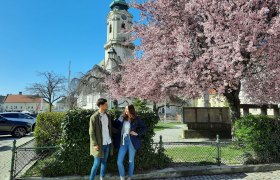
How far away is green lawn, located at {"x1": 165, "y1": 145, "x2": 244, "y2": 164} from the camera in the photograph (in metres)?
8.18

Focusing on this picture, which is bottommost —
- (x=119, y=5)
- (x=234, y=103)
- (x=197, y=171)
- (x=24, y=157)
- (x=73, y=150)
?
(x=197, y=171)

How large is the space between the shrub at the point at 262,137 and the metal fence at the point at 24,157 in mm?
5624

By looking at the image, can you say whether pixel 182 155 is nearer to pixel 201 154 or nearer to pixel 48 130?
pixel 201 154

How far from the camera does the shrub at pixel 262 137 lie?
7895 mm

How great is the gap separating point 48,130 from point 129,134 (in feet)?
13.0

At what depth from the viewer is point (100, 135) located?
5.92 meters

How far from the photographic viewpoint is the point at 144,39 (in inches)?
502

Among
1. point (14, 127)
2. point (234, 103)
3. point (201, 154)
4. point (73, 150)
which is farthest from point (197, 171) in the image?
point (14, 127)

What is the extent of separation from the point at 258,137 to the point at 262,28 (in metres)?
4.11

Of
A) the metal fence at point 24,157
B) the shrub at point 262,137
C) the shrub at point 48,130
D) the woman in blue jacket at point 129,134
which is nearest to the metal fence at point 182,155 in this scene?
A: the metal fence at point 24,157

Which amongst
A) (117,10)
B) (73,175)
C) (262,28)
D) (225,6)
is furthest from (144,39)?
(117,10)

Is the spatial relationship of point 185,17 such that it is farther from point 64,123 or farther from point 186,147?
point 64,123

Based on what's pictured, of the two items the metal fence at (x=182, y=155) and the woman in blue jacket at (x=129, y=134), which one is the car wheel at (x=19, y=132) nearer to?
the metal fence at (x=182, y=155)

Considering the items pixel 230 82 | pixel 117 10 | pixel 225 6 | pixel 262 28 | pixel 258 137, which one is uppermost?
pixel 117 10
